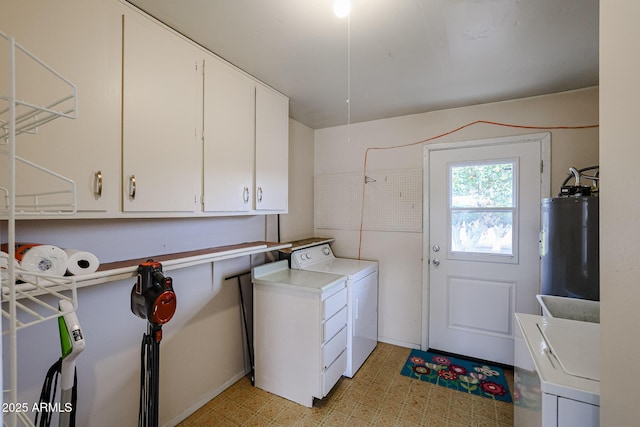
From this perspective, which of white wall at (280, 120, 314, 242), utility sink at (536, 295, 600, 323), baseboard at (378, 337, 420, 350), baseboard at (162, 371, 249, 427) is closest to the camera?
utility sink at (536, 295, 600, 323)

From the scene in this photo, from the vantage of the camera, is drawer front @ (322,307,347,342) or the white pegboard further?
the white pegboard

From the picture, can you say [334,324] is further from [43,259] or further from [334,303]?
[43,259]

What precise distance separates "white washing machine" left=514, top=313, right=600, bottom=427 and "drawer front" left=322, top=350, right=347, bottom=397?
118 cm

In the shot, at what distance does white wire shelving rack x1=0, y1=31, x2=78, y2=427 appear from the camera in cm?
53

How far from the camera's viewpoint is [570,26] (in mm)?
1524

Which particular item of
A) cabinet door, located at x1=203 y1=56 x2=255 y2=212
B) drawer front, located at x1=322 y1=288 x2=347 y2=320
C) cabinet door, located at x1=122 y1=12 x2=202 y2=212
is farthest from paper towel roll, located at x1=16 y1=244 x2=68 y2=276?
drawer front, located at x1=322 y1=288 x2=347 y2=320

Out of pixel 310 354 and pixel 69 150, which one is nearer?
pixel 69 150

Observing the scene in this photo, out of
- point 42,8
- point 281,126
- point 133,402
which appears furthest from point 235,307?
point 42,8

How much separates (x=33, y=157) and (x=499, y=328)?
3.35 meters

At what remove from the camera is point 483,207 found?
264cm

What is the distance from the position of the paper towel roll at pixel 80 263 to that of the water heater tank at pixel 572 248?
257 cm

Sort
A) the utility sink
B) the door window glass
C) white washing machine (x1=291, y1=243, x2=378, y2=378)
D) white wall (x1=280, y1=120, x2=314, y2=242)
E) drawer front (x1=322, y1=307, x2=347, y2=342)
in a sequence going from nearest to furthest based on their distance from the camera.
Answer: the utility sink < drawer front (x1=322, y1=307, x2=347, y2=342) < white washing machine (x1=291, y1=243, x2=378, y2=378) < the door window glass < white wall (x1=280, y1=120, x2=314, y2=242)

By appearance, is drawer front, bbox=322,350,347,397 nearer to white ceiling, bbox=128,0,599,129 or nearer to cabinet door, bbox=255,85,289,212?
cabinet door, bbox=255,85,289,212

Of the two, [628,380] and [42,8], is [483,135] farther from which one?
[42,8]
